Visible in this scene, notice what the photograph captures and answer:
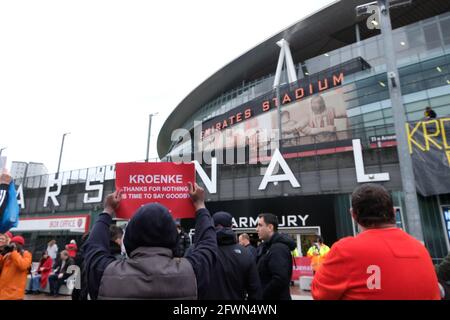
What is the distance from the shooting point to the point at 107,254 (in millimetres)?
2066

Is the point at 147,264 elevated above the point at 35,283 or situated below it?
above

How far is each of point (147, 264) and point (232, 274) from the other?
62.7 inches

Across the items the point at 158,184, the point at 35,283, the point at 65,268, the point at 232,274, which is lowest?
the point at 35,283

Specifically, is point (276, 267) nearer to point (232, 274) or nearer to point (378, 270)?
point (232, 274)

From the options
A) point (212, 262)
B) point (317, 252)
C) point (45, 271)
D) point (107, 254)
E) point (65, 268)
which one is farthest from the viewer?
point (317, 252)

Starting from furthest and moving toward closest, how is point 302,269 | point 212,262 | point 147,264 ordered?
1. point 302,269
2. point 212,262
3. point 147,264

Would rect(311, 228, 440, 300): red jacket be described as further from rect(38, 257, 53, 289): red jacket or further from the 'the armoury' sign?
rect(38, 257, 53, 289): red jacket

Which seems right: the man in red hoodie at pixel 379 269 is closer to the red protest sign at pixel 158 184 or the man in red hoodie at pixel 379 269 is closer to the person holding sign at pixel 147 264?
the person holding sign at pixel 147 264

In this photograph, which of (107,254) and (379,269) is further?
(107,254)

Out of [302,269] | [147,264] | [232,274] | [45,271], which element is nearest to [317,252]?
[302,269]

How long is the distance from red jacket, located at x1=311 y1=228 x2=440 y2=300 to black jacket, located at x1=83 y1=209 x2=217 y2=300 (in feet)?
2.51
